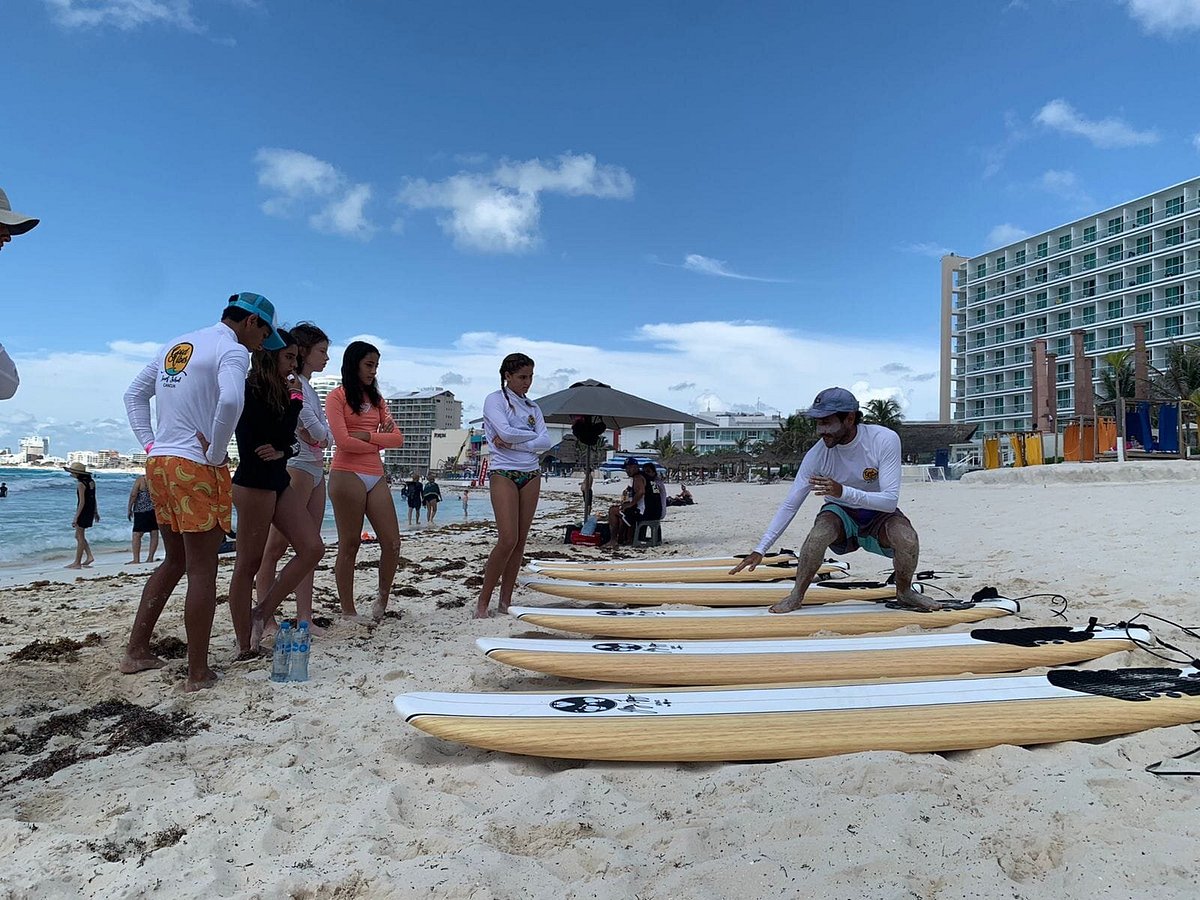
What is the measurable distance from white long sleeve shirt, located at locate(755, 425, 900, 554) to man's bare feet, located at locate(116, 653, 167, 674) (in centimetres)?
316

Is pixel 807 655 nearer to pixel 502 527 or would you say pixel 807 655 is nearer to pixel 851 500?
pixel 851 500

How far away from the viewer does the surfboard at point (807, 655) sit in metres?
3.01

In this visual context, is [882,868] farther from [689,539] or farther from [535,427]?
[689,539]

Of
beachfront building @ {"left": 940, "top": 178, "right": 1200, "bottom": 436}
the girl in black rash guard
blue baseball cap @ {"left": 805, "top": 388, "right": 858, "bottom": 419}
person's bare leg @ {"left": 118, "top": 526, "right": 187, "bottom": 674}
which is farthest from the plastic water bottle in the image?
beachfront building @ {"left": 940, "top": 178, "right": 1200, "bottom": 436}

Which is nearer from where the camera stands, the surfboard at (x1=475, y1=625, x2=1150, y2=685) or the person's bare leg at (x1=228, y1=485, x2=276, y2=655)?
the surfboard at (x1=475, y1=625, x2=1150, y2=685)

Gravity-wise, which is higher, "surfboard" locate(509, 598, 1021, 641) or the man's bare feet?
"surfboard" locate(509, 598, 1021, 641)

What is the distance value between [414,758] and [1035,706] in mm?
2142

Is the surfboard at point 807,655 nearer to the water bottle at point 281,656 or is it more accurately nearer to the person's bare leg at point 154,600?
the water bottle at point 281,656

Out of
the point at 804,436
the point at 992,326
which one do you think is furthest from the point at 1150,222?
the point at 804,436

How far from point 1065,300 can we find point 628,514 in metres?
61.9

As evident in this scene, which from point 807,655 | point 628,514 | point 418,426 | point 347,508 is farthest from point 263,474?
point 418,426

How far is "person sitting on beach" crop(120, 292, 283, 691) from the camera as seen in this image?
9.39ft

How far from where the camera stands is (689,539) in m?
11.1

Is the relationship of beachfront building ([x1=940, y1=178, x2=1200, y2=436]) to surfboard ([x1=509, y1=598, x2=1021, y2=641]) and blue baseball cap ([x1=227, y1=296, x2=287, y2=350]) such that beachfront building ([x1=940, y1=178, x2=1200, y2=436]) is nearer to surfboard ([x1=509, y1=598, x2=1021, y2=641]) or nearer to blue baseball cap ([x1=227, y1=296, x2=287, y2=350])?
surfboard ([x1=509, y1=598, x2=1021, y2=641])
